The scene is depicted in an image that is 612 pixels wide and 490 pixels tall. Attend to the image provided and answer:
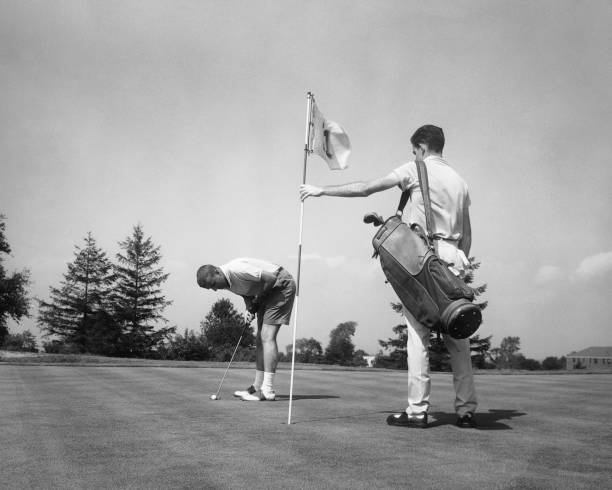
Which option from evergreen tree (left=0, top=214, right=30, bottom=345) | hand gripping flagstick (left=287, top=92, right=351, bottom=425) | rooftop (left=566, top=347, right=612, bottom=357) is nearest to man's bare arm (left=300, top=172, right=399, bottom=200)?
hand gripping flagstick (left=287, top=92, right=351, bottom=425)

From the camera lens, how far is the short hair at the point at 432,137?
196 inches

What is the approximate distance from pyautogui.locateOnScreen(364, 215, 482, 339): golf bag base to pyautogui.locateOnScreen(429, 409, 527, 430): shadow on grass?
0.80m

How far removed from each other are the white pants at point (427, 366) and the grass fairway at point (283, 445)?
0.22 metres

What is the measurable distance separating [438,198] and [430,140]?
58 centimetres

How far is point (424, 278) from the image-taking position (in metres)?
4.23

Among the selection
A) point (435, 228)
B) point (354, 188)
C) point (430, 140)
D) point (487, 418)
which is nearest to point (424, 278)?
point (435, 228)

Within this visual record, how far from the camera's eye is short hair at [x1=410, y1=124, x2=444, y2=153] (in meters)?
4.97

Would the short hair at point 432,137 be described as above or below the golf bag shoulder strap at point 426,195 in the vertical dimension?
above

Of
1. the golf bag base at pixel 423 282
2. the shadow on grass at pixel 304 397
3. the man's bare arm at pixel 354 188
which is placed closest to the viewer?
the golf bag base at pixel 423 282

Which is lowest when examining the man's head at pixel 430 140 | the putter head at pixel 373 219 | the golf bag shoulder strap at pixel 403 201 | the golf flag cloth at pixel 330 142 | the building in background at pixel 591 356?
the putter head at pixel 373 219

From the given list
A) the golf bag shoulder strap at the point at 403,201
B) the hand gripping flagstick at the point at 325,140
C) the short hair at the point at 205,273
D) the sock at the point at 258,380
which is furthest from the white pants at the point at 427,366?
the sock at the point at 258,380

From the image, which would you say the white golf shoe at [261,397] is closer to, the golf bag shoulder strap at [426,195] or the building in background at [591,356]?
the golf bag shoulder strap at [426,195]

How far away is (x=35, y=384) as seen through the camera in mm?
7426

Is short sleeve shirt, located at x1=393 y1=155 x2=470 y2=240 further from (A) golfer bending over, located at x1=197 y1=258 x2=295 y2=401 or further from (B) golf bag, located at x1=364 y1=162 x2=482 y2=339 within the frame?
(A) golfer bending over, located at x1=197 y1=258 x2=295 y2=401
